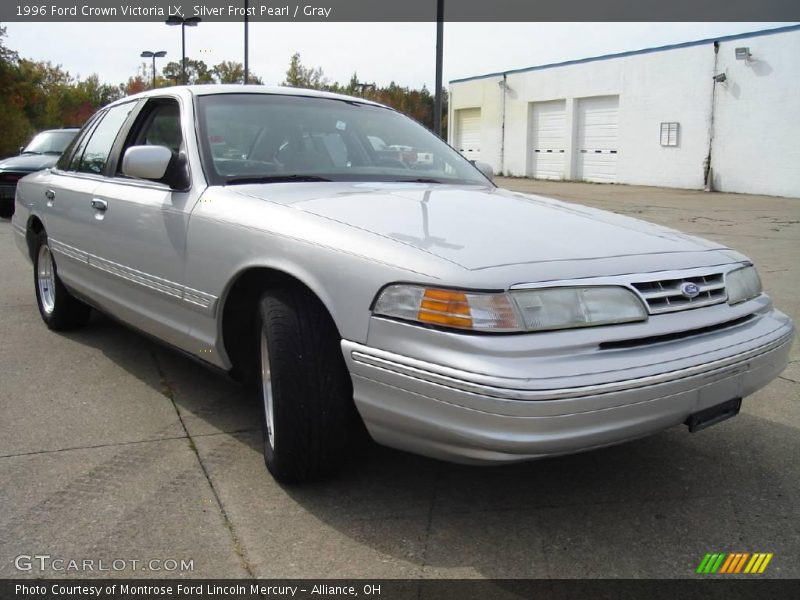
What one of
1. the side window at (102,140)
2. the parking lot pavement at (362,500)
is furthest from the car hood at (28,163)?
the parking lot pavement at (362,500)

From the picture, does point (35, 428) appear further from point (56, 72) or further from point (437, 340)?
point (56, 72)

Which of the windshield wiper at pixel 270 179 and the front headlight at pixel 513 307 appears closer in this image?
the front headlight at pixel 513 307

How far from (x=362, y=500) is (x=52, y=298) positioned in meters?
3.48

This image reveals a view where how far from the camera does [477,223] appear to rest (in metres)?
2.88

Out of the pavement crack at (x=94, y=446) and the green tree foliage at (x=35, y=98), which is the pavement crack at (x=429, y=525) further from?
the green tree foliage at (x=35, y=98)

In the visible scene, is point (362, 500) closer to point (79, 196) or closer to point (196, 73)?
point (79, 196)

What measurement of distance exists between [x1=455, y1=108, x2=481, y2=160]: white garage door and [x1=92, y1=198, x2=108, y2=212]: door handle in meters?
29.4

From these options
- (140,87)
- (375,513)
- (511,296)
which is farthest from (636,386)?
(140,87)

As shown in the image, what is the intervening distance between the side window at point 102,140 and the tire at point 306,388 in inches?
87.6

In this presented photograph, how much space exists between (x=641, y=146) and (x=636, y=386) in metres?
23.5

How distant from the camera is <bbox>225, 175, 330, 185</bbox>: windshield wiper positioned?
345 cm

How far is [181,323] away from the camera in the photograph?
3535 millimetres

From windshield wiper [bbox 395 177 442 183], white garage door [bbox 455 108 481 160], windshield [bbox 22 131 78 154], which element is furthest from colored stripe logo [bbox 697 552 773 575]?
white garage door [bbox 455 108 481 160]

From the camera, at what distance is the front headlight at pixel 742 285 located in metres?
2.90
